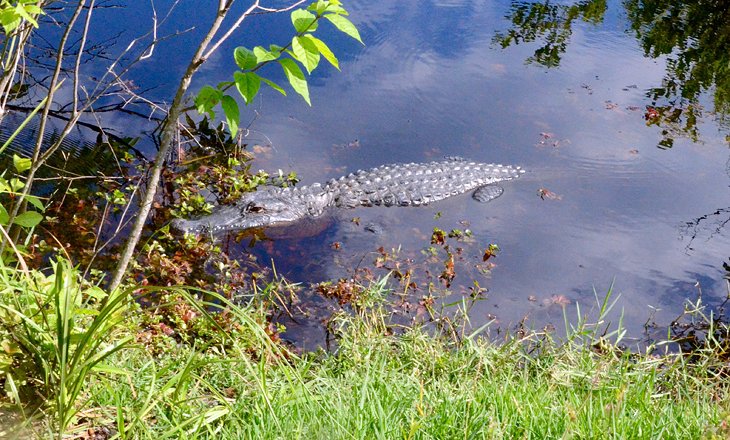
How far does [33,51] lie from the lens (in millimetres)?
6645

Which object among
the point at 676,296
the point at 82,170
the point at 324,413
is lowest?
the point at 676,296

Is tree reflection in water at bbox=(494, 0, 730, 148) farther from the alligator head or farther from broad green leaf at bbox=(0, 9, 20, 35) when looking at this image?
broad green leaf at bbox=(0, 9, 20, 35)

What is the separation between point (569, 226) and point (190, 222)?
10.9 feet

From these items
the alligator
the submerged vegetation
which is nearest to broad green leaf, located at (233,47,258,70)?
the submerged vegetation

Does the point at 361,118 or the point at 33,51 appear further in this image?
the point at 361,118

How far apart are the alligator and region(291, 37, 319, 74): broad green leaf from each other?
137 inches

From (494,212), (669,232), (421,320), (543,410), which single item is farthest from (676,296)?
(543,410)

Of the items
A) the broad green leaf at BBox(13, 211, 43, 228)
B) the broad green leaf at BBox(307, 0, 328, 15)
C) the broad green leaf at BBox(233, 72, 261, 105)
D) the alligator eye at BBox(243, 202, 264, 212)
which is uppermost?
the broad green leaf at BBox(307, 0, 328, 15)

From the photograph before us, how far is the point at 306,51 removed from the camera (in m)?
1.92

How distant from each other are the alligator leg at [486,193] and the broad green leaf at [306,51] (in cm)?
467

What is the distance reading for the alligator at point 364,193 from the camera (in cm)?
553

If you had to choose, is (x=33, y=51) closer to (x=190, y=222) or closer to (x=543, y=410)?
(x=190, y=222)

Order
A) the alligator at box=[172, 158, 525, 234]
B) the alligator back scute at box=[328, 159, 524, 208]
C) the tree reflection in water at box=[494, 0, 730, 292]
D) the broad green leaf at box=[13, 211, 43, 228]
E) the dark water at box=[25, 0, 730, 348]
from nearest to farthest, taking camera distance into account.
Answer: the broad green leaf at box=[13, 211, 43, 228] → the dark water at box=[25, 0, 730, 348] → the alligator at box=[172, 158, 525, 234] → the alligator back scute at box=[328, 159, 524, 208] → the tree reflection in water at box=[494, 0, 730, 292]

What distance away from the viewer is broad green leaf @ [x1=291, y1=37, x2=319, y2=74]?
6.21ft
